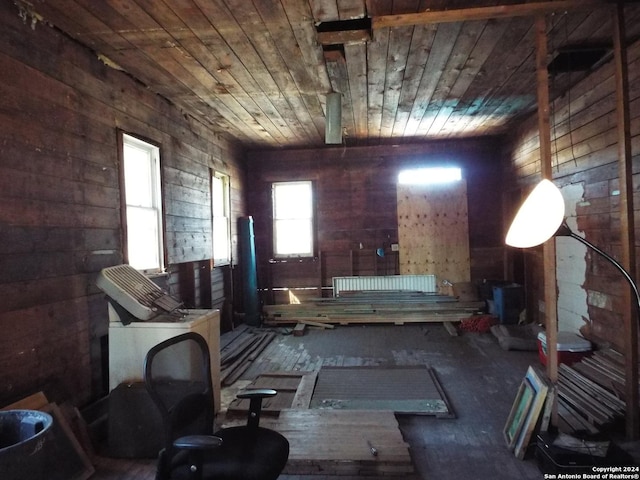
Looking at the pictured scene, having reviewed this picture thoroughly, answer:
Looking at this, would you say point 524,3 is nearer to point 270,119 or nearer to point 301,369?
point 270,119

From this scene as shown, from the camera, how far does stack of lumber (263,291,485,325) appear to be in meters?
6.34

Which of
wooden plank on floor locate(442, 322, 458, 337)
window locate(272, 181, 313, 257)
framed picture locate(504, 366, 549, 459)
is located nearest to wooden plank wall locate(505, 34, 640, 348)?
framed picture locate(504, 366, 549, 459)

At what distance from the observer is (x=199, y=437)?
5.10 ft

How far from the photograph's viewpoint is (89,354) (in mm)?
3074

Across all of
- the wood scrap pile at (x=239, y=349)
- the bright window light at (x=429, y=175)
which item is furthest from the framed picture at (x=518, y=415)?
the bright window light at (x=429, y=175)

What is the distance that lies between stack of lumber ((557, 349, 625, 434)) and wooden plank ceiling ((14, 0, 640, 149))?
2.83 meters

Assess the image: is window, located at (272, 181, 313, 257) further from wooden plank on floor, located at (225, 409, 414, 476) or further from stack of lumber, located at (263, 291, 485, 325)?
wooden plank on floor, located at (225, 409, 414, 476)

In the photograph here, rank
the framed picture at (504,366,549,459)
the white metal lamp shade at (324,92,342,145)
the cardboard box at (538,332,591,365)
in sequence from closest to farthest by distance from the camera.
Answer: the framed picture at (504,366,549,459) < the cardboard box at (538,332,591,365) < the white metal lamp shade at (324,92,342,145)

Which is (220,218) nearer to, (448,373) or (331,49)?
(331,49)

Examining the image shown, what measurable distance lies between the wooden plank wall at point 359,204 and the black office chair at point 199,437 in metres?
5.06

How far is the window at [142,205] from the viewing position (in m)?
3.75

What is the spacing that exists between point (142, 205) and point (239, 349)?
2287mm

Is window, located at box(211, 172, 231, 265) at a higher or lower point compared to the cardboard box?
higher

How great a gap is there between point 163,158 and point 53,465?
3.01 meters
